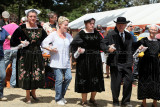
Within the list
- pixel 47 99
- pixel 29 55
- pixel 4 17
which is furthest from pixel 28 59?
pixel 4 17

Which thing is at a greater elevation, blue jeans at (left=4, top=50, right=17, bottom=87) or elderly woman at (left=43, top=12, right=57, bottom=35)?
elderly woman at (left=43, top=12, right=57, bottom=35)

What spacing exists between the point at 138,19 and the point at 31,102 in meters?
13.1

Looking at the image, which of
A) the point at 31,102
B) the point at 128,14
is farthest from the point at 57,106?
the point at 128,14

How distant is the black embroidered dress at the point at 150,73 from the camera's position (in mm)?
5898

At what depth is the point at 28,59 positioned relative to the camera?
5883mm

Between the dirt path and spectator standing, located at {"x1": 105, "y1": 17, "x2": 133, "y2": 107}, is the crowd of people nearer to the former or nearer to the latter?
spectator standing, located at {"x1": 105, "y1": 17, "x2": 133, "y2": 107}

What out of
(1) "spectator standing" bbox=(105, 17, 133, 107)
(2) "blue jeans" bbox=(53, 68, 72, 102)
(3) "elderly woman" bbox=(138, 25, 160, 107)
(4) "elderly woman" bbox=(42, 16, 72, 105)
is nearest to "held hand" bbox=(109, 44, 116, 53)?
(1) "spectator standing" bbox=(105, 17, 133, 107)

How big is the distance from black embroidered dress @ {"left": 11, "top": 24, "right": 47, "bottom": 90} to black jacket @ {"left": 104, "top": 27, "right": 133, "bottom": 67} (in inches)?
63.2

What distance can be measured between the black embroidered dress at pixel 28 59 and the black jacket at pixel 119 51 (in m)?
1.61

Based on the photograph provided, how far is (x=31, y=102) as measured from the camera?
6.18 meters

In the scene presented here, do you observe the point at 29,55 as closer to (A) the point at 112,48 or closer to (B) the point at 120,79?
(A) the point at 112,48

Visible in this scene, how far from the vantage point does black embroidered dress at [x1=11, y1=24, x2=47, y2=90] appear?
19.2 feet

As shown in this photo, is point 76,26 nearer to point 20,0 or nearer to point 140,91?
point 20,0

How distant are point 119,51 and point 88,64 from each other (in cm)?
77
